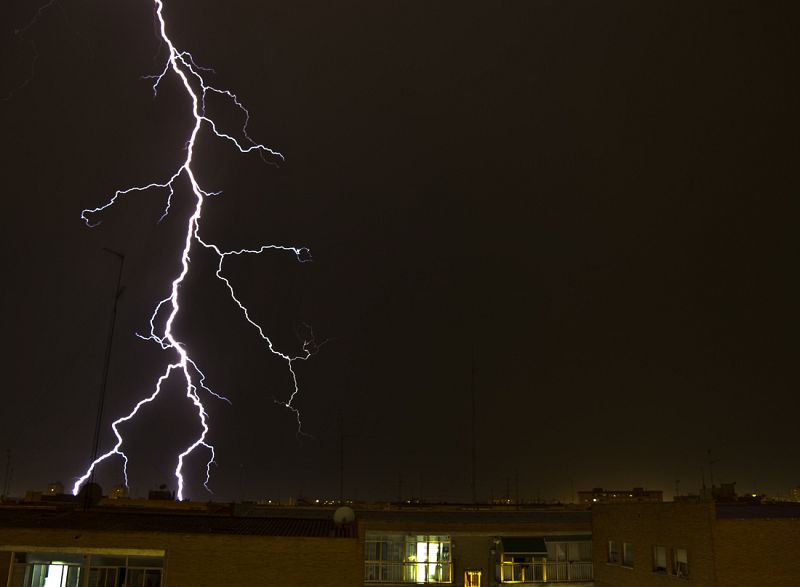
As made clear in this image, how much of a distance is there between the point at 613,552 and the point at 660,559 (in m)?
2.77

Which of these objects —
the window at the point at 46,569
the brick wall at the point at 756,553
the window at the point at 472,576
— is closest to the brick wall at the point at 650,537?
the brick wall at the point at 756,553

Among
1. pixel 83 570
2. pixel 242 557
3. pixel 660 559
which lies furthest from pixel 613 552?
pixel 83 570

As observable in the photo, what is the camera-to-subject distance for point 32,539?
1700 centimetres

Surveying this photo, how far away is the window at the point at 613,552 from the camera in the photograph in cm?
2262

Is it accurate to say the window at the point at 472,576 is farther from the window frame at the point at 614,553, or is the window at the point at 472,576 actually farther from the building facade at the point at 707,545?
the building facade at the point at 707,545

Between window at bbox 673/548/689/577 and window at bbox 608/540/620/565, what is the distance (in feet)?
10.7

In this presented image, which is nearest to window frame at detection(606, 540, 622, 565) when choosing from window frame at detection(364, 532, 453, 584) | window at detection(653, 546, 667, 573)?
window at detection(653, 546, 667, 573)

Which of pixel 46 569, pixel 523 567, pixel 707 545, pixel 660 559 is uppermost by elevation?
pixel 707 545

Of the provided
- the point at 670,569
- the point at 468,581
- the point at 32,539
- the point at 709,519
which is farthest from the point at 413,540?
the point at 32,539

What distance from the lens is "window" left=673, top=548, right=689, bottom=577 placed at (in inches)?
739

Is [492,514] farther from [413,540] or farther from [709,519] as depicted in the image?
[709,519]

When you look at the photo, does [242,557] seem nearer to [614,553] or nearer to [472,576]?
[472,576]

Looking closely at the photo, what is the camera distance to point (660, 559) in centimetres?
2023

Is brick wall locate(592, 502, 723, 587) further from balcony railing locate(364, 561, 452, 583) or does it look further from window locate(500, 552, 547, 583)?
balcony railing locate(364, 561, 452, 583)
